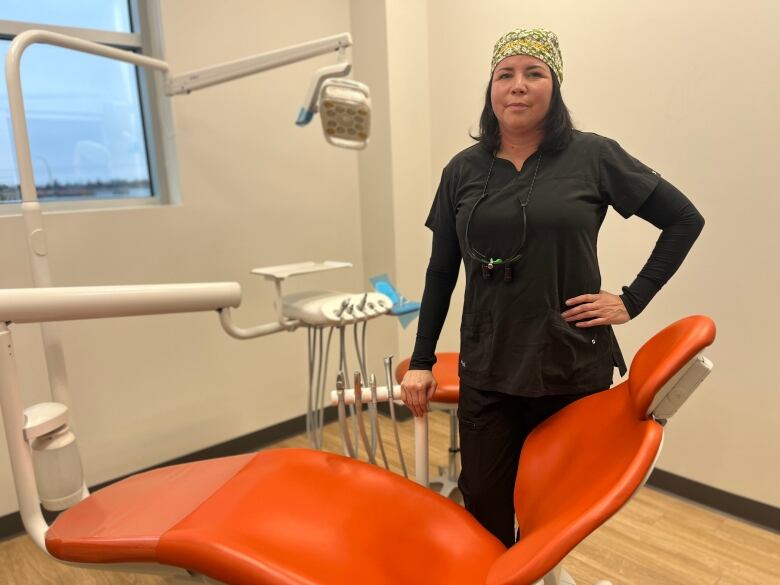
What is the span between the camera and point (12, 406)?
1.05m

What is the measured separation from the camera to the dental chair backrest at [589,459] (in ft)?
2.10

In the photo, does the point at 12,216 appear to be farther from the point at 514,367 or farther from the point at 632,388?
the point at 632,388

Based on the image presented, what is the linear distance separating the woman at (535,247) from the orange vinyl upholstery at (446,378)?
1.53ft

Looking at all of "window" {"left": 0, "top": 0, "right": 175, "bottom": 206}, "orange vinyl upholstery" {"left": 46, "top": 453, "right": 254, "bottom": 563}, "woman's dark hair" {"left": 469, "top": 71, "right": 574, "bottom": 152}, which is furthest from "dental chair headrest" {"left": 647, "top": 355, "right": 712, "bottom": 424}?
"window" {"left": 0, "top": 0, "right": 175, "bottom": 206}

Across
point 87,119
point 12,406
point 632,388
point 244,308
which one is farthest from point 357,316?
point 87,119

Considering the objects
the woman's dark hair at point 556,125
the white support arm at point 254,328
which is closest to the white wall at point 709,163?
the woman's dark hair at point 556,125

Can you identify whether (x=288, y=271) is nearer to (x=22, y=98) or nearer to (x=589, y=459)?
(x=22, y=98)

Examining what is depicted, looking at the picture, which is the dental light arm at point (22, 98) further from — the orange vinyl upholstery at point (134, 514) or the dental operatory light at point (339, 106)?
the orange vinyl upholstery at point (134, 514)

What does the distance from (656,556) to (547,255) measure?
126cm

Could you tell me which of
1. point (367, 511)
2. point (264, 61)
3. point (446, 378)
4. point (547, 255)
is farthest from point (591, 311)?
point (264, 61)

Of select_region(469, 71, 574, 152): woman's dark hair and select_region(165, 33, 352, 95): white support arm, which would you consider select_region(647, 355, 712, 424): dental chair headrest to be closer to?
select_region(469, 71, 574, 152): woman's dark hair

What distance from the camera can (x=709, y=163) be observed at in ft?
6.10

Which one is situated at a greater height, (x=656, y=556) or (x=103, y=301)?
(x=103, y=301)

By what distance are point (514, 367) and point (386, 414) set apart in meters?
1.87
